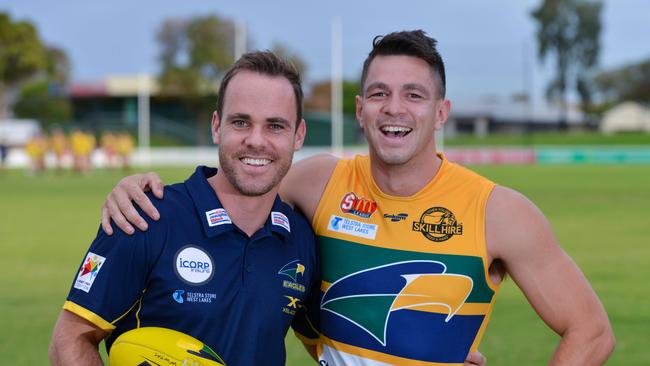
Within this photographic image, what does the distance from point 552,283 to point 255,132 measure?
137 cm

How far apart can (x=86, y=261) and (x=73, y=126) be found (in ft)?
185

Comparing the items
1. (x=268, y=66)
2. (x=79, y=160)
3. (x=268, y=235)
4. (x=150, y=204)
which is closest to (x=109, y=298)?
(x=150, y=204)

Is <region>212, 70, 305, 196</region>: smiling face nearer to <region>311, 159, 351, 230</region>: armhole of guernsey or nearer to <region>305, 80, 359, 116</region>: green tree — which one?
<region>311, 159, 351, 230</region>: armhole of guernsey

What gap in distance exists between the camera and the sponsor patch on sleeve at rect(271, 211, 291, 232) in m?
3.29

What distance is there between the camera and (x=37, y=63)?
209ft

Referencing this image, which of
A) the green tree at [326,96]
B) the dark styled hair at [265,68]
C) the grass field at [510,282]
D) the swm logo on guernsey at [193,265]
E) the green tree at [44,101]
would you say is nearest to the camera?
the swm logo on guernsey at [193,265]

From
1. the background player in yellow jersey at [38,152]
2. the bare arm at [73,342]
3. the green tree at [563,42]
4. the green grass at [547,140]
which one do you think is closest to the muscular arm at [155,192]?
the bare arm at [73,342]

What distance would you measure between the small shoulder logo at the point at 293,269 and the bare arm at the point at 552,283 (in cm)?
80

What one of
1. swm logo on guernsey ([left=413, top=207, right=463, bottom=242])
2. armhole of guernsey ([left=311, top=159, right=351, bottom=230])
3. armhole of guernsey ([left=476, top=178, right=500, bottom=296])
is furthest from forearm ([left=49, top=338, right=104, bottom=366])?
armhole of guernsey ([left=476, top=178, right=500, bottom=296])

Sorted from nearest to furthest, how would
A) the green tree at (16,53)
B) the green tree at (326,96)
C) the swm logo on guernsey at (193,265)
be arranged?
the swm logo on guernsey at (193,265)
the green tree at (326,96)
the green tree at (16,53)

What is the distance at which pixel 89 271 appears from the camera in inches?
118

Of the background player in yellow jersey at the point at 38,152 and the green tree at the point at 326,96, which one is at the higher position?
the green tree at the point at 326,96

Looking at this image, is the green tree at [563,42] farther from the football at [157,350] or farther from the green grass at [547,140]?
the football at [157,350]

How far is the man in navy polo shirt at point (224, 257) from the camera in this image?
3.00 metres
